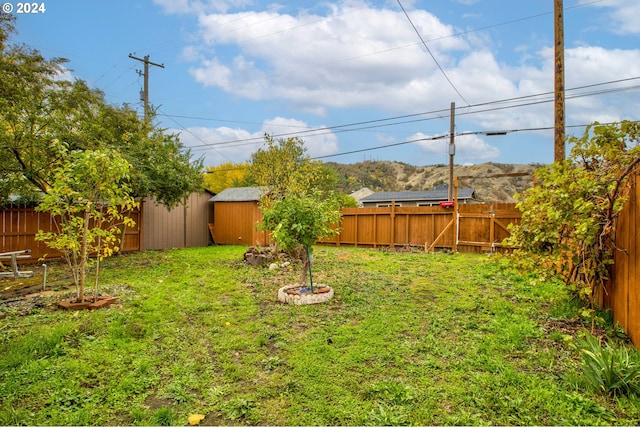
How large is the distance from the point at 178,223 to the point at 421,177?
40201 millimetres

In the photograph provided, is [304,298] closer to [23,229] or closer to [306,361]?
[306,361]

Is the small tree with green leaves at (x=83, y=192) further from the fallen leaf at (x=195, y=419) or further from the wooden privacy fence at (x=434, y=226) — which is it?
the wooden privacy fence at (x=434, y=226)

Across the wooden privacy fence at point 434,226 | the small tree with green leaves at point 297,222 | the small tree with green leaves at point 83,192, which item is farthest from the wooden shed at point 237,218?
the small tree with green leaves at point 83,192

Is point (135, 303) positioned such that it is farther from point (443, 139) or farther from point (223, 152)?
point (223, 152)

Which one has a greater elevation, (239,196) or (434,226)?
(239,196)

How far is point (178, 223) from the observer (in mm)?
13695

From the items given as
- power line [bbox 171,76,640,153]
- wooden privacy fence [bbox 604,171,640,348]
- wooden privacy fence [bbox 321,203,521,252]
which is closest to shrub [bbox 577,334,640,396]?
wooden privacy fence [bbox 604,171,640,348]

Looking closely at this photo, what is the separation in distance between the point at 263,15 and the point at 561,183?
9.68 meters

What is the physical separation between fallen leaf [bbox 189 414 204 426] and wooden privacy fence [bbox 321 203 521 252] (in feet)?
26.4

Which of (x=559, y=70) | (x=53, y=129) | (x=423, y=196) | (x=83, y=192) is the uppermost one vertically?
(x=559, y=70)

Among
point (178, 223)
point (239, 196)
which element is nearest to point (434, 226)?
point (239, 196)

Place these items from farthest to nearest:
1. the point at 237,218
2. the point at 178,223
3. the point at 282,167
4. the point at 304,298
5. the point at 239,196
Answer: the point at 239,196 < the point at 237,218 < the point at 178,223 < the point at 282,167 < the point at 304,298

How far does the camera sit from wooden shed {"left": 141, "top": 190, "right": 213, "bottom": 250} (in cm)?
1238

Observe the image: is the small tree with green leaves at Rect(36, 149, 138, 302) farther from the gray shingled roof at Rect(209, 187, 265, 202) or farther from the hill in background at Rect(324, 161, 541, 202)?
the hill in background at Rect(324, 161, 541, 202)
